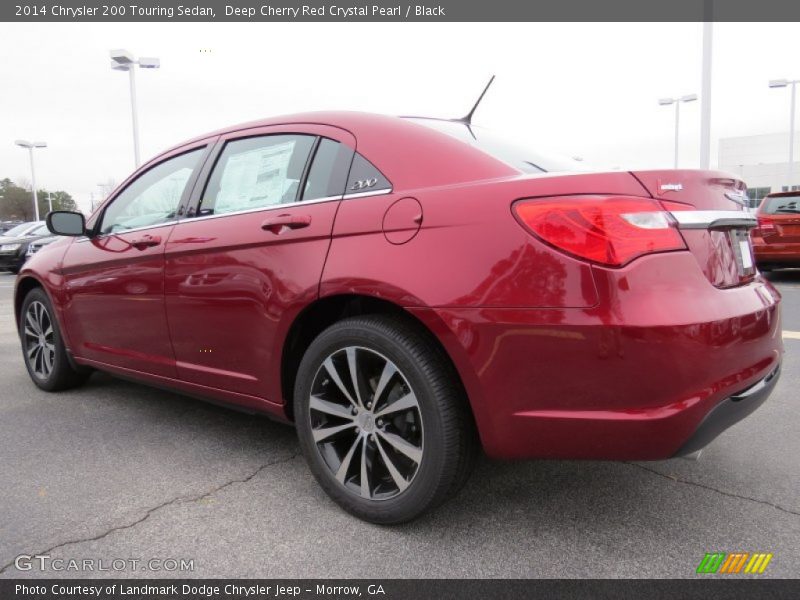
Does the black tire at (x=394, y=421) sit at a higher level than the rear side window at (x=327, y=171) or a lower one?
lower

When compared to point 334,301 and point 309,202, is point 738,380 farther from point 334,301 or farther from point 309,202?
point 309,202

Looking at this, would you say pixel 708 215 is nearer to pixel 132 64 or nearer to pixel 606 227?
pixel 606 227

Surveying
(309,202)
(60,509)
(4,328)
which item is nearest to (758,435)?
(309,202)

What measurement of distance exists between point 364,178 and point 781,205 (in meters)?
9.95

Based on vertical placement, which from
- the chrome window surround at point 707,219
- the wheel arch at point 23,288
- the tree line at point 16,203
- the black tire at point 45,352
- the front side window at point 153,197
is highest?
the chrome window surround at point 707,219

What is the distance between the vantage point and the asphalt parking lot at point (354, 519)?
2006mm

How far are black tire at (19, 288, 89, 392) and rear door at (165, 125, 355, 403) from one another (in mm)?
1500

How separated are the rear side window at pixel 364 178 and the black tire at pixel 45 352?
2627mm

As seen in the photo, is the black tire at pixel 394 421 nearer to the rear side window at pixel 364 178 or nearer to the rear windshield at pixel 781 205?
the rear side window at pixel 364 178

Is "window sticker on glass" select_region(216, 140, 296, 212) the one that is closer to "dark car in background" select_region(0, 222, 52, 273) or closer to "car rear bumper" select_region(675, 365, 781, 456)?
"car rear bumper" select_region(675, 365, 781, 456)

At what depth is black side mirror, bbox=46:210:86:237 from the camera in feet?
11.8

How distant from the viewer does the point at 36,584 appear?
1919 mm

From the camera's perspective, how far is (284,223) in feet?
7.97

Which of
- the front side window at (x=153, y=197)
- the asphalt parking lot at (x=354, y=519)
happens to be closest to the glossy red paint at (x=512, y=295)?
the asphalt parking lot at (x=354, y=519)
